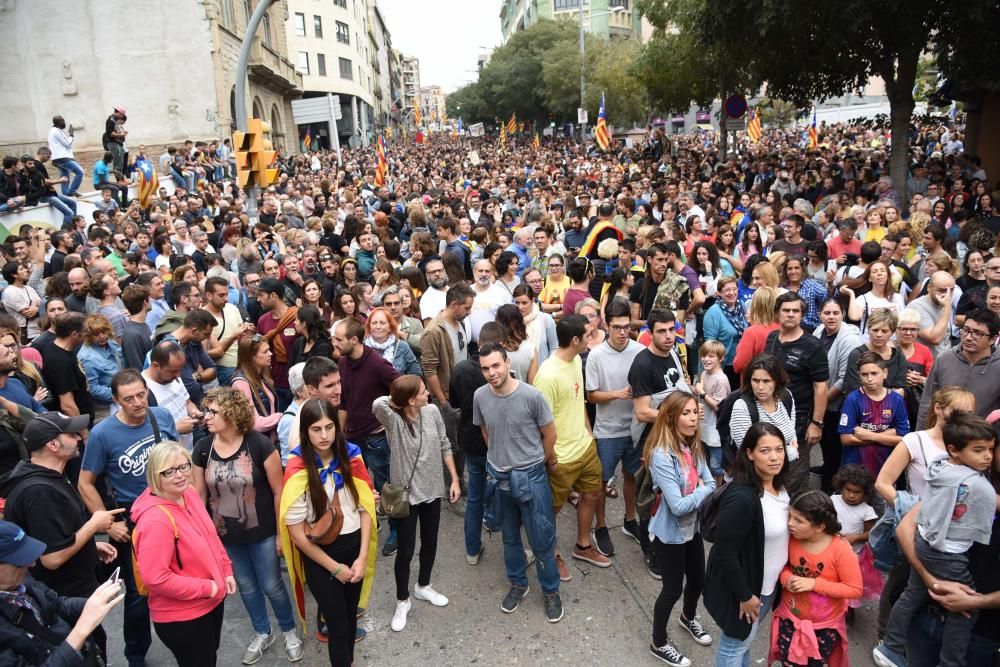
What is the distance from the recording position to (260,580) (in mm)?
4211

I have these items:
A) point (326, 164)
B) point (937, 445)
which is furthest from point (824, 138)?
point (937, 445)

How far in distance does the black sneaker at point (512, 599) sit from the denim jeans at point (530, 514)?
0.55ft

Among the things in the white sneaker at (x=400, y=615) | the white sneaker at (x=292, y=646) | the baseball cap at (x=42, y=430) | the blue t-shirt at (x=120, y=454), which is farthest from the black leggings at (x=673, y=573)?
the baseball cap at (x=42, y=430)

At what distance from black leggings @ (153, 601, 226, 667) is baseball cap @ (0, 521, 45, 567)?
0.77 m

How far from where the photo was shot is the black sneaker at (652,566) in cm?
495

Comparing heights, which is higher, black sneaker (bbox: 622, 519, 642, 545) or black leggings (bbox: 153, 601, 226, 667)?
black leggings (bbox: 153, 601, 226, 667)

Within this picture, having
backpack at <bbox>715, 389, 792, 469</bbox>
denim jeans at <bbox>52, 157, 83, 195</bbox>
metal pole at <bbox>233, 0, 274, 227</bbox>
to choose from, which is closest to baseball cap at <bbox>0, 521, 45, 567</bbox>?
backpack at <bbox>715, 389, 792, 469</bbox>

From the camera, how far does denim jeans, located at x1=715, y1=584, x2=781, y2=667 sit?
349 centimetres

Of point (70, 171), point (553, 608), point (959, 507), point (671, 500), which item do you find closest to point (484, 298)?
point (553, 608)

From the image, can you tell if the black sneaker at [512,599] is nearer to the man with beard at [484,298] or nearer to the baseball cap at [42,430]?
the man with beard at [484,298]

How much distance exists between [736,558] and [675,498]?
0.60 m

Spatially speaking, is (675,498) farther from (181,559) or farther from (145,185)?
(145,185)

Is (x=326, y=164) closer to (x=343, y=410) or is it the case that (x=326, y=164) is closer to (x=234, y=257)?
(x=234, y=257)

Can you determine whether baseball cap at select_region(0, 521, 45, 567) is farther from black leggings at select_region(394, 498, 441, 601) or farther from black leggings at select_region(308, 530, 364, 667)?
black leggings at select_region(394, 498, 441, 601)
